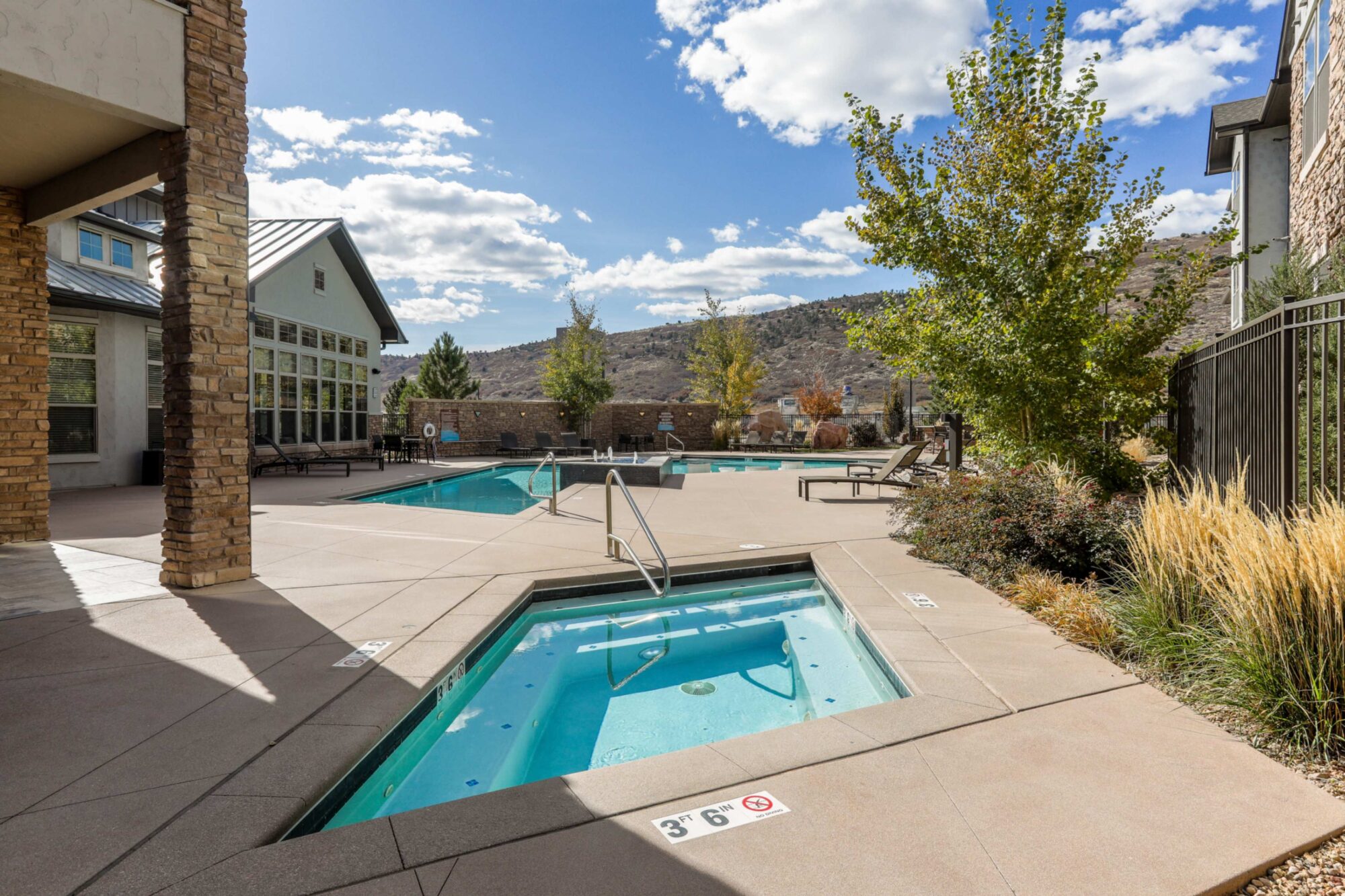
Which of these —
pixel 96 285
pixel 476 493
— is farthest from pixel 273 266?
pixel 476 493

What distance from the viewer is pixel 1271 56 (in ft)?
42.0

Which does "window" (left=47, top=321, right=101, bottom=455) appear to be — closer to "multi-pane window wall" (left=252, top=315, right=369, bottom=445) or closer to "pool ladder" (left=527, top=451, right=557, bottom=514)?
"multi-pane window wall" (left=252, top=315, right=369, bottom=445)

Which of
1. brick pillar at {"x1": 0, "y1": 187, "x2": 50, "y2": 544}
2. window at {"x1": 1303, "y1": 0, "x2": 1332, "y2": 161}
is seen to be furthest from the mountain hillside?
brick pillar at {"x1": 0, "y1": 187, "x2": 50, "y2": 544}

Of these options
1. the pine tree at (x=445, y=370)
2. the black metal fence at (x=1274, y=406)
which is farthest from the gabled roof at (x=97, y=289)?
the pine tree at (x=445, y=370)

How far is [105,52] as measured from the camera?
4.47 metres

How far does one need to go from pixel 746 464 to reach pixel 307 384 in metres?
12.2

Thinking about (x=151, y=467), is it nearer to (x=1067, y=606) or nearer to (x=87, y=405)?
(x=87, y=405)

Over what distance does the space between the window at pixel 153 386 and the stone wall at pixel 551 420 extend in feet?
27.7

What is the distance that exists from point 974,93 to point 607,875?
8679 millimetres

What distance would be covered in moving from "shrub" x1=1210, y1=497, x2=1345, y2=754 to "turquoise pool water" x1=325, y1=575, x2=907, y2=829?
159 cm

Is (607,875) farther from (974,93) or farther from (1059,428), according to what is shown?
(974,93)

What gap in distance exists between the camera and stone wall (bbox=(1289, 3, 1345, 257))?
23.5ft

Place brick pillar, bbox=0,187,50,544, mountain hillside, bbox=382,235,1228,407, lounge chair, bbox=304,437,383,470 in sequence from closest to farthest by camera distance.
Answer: brick pillar, bbox=0,187,50,544 < lounge chair, bbox=304,437,383,470 < mountain hillside, bbox=382,235,1228,407

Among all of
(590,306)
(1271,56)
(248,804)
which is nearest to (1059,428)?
(248,804)
